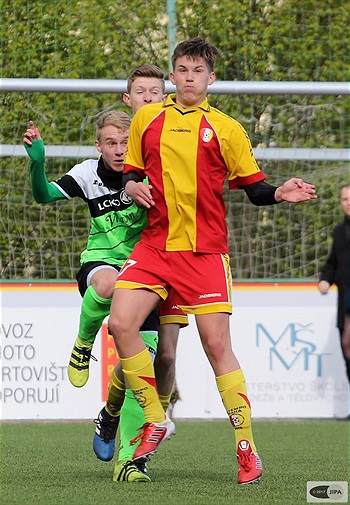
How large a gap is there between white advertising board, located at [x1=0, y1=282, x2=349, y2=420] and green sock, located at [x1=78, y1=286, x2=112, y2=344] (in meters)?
4.65

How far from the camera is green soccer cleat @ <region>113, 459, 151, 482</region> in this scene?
20.1ft

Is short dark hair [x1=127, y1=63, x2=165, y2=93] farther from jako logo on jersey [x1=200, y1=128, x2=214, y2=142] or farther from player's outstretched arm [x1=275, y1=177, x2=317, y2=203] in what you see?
player's outstretched arm [x1=275, y1=177, x2=317, y2=203]

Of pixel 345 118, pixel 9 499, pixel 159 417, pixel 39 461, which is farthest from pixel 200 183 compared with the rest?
pixel 345 118

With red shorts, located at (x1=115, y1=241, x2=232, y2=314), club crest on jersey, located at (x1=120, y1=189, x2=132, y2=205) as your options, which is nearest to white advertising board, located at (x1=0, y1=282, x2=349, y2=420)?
club crest on jersey, located at (x1=120, y1=189, x2=132, y2=205)

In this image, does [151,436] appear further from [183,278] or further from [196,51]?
[196,51]

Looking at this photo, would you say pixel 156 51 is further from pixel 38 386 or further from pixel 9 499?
pixel 9 499

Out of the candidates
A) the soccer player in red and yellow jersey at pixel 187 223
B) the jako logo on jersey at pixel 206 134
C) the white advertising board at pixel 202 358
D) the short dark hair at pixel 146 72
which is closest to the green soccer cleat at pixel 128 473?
the soccer player in red and yellow jersey at pixel 187 223

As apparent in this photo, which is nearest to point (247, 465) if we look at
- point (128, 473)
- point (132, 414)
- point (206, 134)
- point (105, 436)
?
point (128, 473)

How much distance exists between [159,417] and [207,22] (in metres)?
6.91

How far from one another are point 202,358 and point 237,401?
18.2ft

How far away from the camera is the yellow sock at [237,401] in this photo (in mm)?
6023

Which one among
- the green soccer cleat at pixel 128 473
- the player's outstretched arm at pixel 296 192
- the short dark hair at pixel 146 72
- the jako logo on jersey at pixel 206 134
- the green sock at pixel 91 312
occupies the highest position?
the short dark hair at pixel 146 72

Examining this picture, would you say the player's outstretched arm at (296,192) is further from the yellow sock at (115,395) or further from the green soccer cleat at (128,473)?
the green soccer cleat at (128,473)

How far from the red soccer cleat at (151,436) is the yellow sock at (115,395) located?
2.09ft
